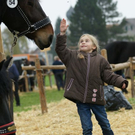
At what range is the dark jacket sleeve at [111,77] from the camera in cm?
320

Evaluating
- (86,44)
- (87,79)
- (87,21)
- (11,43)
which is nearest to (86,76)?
(87,79)

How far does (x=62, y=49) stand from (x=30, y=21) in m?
0.74

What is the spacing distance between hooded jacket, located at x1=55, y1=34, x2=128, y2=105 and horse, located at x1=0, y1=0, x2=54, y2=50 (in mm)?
539

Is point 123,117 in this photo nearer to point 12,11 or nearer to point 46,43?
point 46,43

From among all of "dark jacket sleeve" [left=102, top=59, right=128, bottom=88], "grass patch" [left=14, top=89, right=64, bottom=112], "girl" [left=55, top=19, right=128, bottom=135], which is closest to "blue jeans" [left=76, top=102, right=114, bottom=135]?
"girl" [left=55, top=19, right=128, bottom=135]

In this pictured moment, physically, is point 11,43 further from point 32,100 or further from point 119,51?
point 119,51

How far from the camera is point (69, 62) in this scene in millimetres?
3453

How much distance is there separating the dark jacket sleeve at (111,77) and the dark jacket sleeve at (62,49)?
0.48 meters

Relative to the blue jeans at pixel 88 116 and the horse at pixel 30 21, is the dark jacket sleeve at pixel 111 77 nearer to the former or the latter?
the blue jeans at pixel 88 116

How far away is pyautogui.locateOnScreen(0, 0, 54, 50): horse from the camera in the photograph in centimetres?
263

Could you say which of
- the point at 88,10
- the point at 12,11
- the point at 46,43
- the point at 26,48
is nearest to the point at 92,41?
the point at 46,43

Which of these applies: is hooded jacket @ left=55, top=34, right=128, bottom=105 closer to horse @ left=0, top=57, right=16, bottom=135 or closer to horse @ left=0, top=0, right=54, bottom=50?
horse @ left=0, top=0, right=54, bottom=50

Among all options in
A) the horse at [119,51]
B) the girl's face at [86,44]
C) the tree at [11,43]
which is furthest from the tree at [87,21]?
the girl's face at [86,44]

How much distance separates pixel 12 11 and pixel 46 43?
46 centimetres
